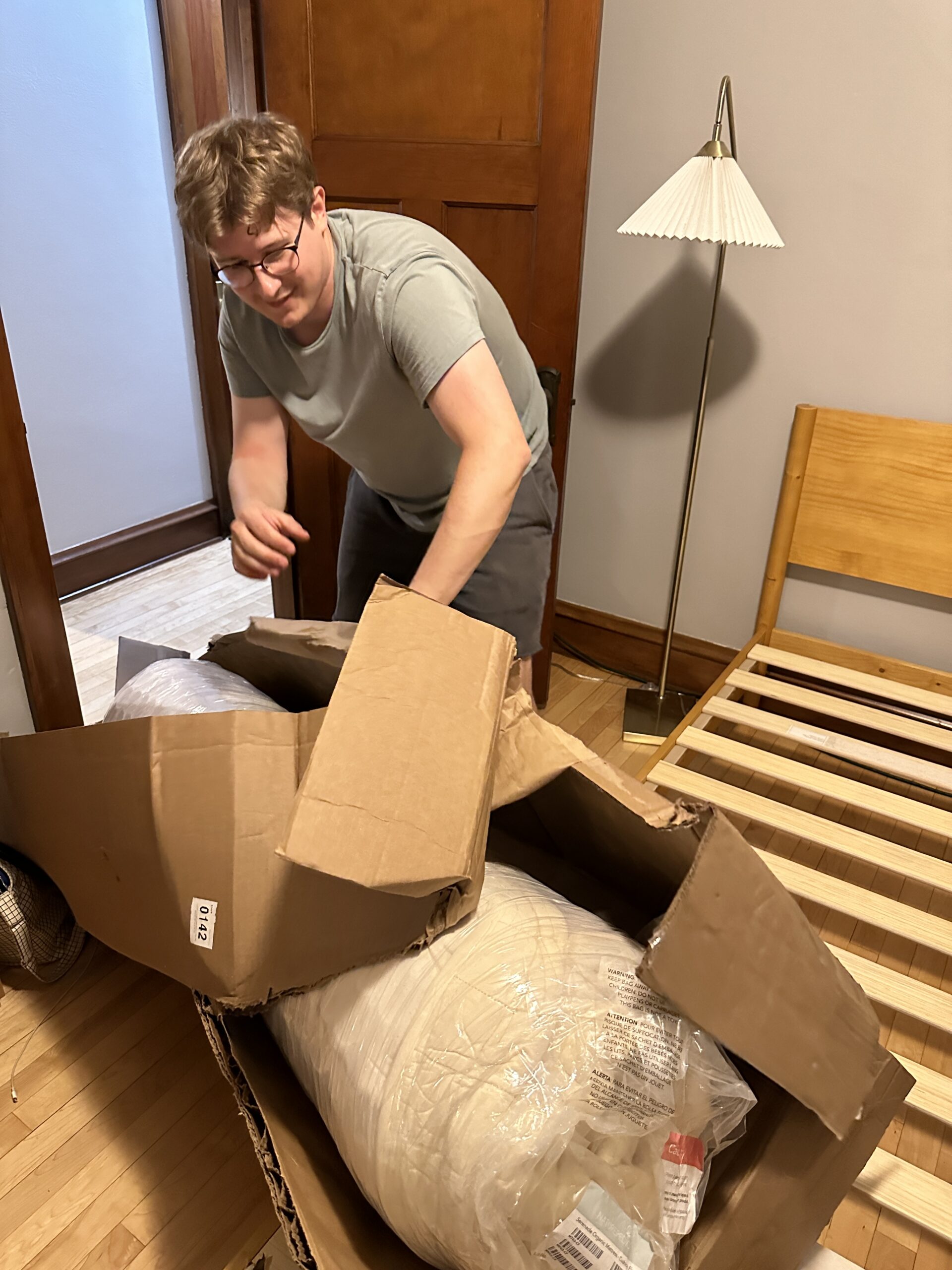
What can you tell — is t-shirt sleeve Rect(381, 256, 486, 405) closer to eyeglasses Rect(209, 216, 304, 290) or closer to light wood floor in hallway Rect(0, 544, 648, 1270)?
eyeglasses Rect(209, 216, 304, 290)

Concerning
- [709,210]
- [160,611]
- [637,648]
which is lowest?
[160,611]

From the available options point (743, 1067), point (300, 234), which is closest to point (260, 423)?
point (300, 234)

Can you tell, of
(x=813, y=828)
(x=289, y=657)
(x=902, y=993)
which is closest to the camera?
(x=289, y=657)

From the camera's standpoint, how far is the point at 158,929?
30.7 inches

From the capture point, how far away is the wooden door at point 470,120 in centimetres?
142

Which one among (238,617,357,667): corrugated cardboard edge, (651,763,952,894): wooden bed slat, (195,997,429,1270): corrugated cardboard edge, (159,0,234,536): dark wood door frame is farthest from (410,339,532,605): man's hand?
(159,0,234,536): dark wood door frame

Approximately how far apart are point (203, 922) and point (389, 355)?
610 millimetres

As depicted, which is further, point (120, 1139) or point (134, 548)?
point (134, 548)

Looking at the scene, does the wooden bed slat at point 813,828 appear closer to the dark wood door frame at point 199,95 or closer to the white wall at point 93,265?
the dark wood door frame at point 199,95

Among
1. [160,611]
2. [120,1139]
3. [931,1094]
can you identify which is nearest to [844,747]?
[931,1094]

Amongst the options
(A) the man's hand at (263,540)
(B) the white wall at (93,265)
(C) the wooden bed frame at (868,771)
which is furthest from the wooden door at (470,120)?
(B) the white wall at (93,265)

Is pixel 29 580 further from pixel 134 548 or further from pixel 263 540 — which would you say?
pixel 134 548

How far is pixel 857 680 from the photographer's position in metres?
1.67

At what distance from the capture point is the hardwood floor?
2139mm
